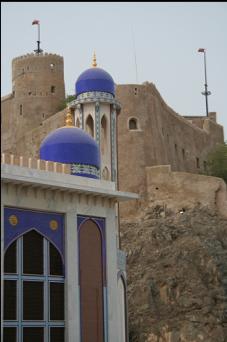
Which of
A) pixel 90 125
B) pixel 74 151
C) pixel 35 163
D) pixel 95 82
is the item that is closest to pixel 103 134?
pixel 90 125

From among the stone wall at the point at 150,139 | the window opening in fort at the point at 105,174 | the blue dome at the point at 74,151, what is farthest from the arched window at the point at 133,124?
the blue dome at the point at 74,151

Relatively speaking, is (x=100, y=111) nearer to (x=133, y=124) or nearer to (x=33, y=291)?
(x=33, y=291)

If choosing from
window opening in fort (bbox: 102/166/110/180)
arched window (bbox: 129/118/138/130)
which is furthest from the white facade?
arched window (bbox: 129/118/138/130)

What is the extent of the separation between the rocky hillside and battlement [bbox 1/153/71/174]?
50.0 ft

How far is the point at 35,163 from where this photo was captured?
19.2 meters

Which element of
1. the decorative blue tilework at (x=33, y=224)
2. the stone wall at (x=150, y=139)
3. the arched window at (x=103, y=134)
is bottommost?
the decorative blue tilework at (x=33, y=224)

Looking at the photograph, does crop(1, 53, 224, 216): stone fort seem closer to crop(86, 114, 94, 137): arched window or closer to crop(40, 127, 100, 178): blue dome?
crop(86, 114, 94, 137): arched window

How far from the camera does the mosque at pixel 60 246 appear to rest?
1827cm

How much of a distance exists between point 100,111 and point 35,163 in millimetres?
9201

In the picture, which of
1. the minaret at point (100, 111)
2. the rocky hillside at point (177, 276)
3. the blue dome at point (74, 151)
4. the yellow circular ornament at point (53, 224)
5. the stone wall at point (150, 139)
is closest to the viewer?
the yellow circular ornament at point (53, 224)

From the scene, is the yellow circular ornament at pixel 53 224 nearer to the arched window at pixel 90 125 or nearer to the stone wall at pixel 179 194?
the arched window at pixel 90 125

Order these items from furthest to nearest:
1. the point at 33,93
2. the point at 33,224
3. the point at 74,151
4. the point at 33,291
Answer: the point at 33,93 → the point at 74,151 → the point at 33,224 → the point at 33,291

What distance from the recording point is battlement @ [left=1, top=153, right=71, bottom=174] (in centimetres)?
1880

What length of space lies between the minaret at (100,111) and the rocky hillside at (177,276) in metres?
9.19
